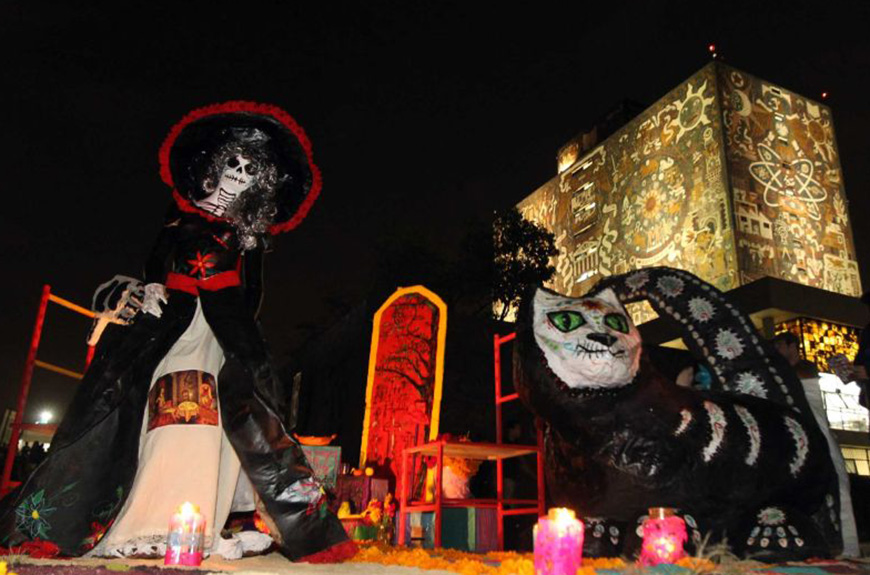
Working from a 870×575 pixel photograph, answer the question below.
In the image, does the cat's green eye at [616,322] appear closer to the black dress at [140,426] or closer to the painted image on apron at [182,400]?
the black dress at [140,426]

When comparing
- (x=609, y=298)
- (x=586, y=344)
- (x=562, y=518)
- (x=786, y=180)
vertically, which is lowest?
(x=562, y=518)

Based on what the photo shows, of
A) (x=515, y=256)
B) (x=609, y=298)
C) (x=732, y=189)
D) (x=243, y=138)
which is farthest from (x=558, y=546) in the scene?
(x=515, y=256)

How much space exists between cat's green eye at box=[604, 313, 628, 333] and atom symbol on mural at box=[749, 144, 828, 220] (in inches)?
502

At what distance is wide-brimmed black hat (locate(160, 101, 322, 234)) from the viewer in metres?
2.92

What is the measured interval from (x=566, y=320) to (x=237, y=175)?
1765 mm

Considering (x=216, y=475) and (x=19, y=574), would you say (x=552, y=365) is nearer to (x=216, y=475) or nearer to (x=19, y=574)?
(x=216, y=475)

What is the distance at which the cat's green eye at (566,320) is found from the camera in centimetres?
278

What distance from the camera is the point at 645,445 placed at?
8.74 ft

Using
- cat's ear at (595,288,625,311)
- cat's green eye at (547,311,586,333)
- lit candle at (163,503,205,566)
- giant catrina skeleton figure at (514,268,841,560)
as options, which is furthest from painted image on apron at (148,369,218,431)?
cat's ear at (595,288,625,311)

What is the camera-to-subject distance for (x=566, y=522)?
62.5 inches

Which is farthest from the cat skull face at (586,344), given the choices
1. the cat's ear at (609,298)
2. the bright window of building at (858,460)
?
the bright window of building at (858,460)

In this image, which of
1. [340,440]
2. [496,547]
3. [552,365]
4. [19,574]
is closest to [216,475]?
[19,574]

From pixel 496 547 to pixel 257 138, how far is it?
3.74m

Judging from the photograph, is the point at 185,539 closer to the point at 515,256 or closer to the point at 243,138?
the point at 243,138
